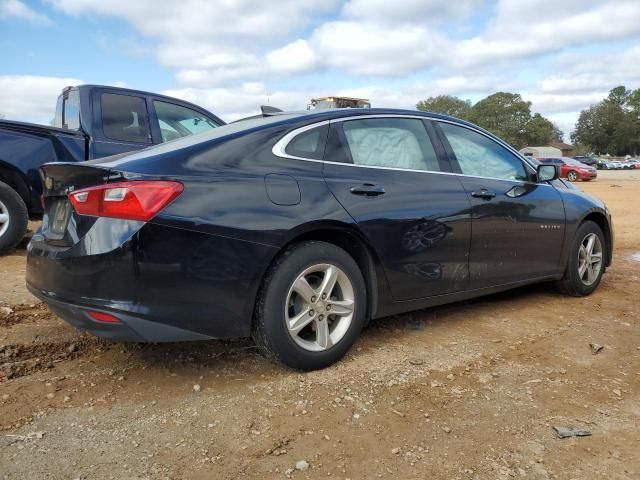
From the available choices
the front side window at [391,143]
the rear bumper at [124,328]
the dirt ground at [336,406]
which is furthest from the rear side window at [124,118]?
the rear bumper at [124,328]

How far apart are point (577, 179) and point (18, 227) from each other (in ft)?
108

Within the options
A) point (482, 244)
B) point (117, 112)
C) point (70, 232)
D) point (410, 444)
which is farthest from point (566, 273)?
point (117, 112)

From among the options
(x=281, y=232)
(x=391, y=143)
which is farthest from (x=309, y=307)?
(x=391, y=143)

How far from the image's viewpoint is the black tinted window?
3.31m

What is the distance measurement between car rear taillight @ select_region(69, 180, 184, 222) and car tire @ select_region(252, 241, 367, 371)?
27.0 inches

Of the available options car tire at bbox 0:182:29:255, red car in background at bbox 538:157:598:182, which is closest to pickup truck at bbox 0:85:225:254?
car tire at bbox 0:182:29:255

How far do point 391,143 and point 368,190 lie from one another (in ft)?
1.72

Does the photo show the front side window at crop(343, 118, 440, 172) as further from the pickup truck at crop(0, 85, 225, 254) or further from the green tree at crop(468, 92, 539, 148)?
the green tree at crop(468, 92, 539, 148)

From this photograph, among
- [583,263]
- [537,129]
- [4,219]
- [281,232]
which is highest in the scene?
[537,129]

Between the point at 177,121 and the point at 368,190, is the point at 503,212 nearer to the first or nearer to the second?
the point at 368,190

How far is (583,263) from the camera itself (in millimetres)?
5105

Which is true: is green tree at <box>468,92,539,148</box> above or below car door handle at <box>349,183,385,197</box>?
above

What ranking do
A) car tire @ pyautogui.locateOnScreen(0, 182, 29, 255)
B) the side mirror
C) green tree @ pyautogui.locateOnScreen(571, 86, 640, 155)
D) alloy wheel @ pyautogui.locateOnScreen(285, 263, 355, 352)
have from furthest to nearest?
green tree @ pyautogui.locateOnScreen(571, 86, 640, 155) < car tire @ pyautogui.locateOnScreen(0, 182, 29, 255) < the side mirror < alloy wheel @ pyautogui.locateOnScreen(285, 263, 355, 352)

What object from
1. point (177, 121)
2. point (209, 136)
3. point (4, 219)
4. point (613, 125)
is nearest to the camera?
point (209, 136)
